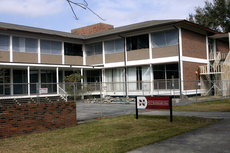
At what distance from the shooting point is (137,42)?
26250 millimetres

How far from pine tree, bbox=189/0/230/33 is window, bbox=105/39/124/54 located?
71.3 ft

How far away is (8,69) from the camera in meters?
24.3

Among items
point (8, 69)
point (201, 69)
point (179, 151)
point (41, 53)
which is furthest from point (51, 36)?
point (179, 151)

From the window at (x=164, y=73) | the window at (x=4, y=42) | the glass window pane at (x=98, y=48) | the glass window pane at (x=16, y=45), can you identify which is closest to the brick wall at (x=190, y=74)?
the window at (x=164, y=73)

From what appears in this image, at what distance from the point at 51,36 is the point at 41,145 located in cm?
2120

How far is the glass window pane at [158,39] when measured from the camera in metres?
24.2

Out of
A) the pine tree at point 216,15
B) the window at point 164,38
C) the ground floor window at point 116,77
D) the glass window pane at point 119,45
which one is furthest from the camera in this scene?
the pine tree at point 216,15

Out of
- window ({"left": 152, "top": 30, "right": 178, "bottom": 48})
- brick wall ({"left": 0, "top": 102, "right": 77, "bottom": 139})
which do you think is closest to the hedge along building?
window ({"left": 152, "top": 30, "right": 178, "bottom": 48})

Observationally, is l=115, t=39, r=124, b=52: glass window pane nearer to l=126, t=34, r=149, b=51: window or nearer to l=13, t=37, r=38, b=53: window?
l=126, t=34, r=149, b=51: window

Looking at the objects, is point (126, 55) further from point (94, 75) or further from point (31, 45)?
point (31, 45)

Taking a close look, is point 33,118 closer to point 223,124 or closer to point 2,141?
point 2,141

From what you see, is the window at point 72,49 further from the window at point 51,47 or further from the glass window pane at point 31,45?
the glass window pane at point 31,45

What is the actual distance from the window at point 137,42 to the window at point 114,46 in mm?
914

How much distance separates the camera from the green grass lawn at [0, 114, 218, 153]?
6.46 metres
